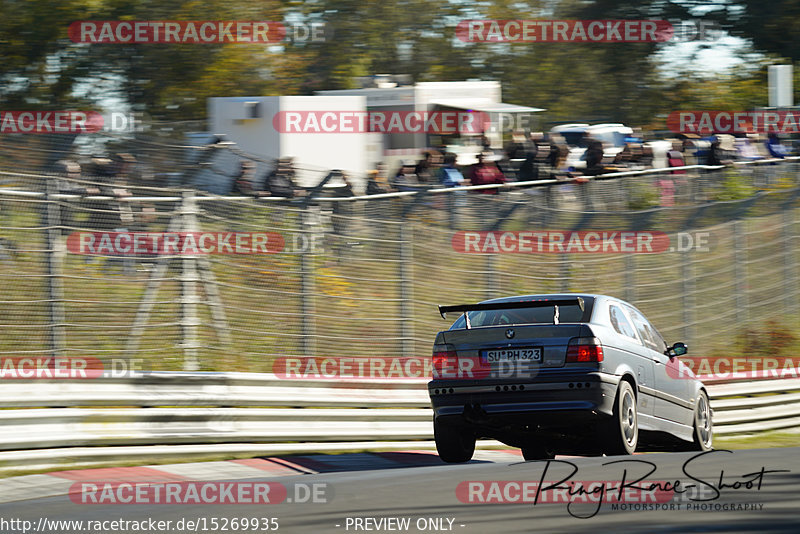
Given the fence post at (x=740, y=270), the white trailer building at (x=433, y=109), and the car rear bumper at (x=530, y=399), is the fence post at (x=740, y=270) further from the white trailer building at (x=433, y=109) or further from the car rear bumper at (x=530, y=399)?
the car rear bumper at (x=530, y=399)

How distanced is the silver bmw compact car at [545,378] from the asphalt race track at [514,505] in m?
1.51

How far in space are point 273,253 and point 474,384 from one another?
15.6ft

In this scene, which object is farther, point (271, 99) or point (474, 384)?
point (271, 99)

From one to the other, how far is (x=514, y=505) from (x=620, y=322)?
4.59 metres

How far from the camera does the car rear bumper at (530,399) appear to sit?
31.3 feet

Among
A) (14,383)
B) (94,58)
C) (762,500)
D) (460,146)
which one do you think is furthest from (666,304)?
(94,58)

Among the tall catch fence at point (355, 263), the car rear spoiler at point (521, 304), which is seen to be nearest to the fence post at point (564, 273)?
the tall catch fence at point (355, 263)

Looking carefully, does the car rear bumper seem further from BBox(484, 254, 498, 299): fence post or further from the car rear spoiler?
BBox(484, 254, 498, 299): fence post

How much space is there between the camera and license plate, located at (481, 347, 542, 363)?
383 inches

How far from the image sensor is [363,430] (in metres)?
12.1

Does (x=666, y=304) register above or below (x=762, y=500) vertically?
below

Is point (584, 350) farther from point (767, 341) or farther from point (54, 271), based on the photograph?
point (767, 341)

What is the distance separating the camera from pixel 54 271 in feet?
39.3

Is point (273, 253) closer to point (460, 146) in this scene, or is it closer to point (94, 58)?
point (460, 146)
